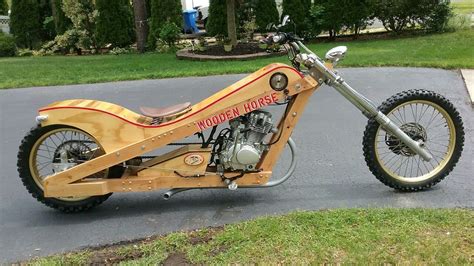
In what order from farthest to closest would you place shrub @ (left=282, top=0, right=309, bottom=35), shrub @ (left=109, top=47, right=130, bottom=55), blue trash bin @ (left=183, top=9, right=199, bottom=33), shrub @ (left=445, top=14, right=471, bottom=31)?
1. blue trash bin @ (left=183, top=9, right=199, bottom=33)
2. shrub @ (left=109, top=47, right=130, bottom=55)
3. shrub @ (left=282, top=0, right=309, bottom=35)
4. shrub @ (left=445, top=14, right=471, bottom=31)

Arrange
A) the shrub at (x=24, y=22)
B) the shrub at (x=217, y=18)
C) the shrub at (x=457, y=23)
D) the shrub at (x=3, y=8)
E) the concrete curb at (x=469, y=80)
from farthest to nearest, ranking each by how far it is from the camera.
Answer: the shrub at (x=3, y=8)
the shrub at (x=24, y=22)
the shrub at (x=217, y=18)
the shrub at (x=457, y=23)
the concrete curb at (x=469, y=80)

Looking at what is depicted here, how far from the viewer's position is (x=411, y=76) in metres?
7.99

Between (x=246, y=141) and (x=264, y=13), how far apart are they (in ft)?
36.4

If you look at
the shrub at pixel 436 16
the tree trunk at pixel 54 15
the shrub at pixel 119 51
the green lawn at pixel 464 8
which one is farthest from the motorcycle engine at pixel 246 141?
the green lawn at pixel 464 8

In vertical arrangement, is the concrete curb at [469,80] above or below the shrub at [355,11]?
below

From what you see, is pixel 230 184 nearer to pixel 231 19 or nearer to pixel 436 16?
pixel 231 19

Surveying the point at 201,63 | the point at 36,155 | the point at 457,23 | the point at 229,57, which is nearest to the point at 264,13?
the point at 229,57

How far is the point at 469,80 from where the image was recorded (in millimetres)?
7355

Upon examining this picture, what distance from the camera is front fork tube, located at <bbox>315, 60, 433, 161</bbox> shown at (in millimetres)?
3625

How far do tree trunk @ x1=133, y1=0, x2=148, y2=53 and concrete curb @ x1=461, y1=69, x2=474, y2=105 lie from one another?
8.99m

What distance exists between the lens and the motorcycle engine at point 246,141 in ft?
11.9

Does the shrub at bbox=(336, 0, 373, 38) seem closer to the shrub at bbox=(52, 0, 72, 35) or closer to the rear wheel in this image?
the shrub at bbox=(52, 0, 72, 35)

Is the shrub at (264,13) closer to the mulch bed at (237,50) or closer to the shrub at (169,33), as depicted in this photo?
the mulch bed at (237,50)

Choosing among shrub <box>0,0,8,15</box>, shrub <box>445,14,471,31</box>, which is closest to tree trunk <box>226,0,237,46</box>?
shrub <box>445,14,471,31</box>
